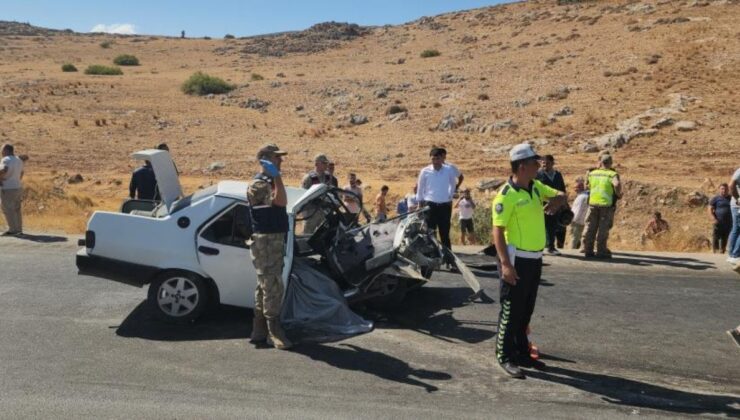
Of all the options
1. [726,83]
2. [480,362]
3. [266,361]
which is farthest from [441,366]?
[726,83]

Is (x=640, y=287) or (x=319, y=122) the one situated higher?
(x=319, y=122)

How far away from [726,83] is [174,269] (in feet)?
99.9

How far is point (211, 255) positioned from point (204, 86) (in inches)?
1611

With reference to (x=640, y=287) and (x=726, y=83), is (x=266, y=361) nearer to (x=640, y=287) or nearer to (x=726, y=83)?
(x=640, y=287)

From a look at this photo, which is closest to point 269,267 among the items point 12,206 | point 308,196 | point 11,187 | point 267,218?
point 267,218

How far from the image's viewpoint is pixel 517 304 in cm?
568

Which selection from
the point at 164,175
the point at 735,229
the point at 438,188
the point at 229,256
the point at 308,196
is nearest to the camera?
the point at 229,256

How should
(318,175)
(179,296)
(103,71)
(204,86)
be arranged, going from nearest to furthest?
(179,296)
(318,175)
(204,86)
(103,71)

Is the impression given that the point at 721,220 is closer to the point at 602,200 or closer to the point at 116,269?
the point at 602,200

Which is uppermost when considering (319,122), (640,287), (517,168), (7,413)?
(319,122)

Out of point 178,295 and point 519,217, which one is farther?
point 178,295

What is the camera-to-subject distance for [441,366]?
603 cm

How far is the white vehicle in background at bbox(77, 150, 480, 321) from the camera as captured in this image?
273 inches

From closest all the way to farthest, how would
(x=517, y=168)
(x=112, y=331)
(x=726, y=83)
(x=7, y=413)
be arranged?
(x=7, y=413)
(x=517, y=168)
(x=112, y=331)
(x=726, y=83)
